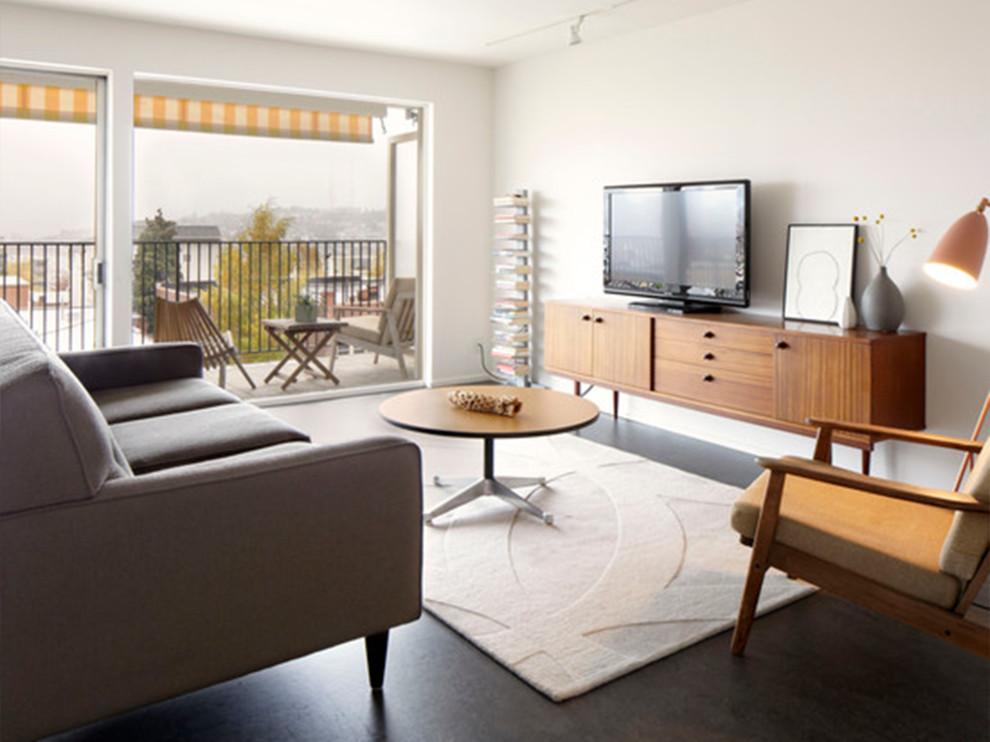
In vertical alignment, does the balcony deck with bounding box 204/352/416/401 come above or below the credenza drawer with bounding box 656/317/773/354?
below

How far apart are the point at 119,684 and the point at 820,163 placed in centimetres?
396

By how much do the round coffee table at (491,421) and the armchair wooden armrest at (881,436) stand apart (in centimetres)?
92

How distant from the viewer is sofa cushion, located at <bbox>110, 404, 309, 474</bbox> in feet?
9.11

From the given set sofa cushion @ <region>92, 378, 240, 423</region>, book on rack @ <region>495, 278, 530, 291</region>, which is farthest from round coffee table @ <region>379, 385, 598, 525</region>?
book on rack @ <region>495, 278, 530, 291</region>

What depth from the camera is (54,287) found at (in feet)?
17.4

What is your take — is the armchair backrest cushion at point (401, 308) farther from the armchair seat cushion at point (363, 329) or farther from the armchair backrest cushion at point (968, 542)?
the armchair backrest cushion at point (968, 542)

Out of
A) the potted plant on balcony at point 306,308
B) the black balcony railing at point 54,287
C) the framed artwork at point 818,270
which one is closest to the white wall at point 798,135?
the framed artwork at point 818,270

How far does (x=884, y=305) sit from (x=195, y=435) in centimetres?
306

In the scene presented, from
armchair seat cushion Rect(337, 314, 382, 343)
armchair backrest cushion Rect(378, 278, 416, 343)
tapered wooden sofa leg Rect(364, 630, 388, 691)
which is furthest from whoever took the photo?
armchair backrest cushion Rect(378, 278, 416, 343)

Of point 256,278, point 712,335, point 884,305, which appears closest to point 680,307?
point 712,335

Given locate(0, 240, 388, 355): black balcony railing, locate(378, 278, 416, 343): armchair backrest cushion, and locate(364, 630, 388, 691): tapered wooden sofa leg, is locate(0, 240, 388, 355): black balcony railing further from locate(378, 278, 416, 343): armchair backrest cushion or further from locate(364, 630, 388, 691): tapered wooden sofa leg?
locate(364, 630, 388, 691): tapered wooden sofa leg

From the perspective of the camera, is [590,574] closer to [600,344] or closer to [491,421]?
[491,421]

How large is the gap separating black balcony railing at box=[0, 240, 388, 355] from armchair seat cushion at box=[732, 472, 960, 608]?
4.27 m

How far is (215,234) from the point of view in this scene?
577cm
